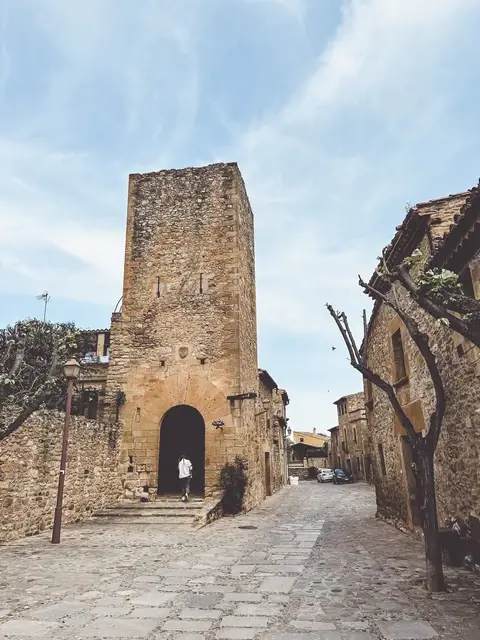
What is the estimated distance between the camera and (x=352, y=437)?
135 feet

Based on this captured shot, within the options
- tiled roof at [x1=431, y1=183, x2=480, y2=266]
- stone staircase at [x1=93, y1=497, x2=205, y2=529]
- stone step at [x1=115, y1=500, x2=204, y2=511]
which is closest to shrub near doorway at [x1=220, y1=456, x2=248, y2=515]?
stone staircase at [x1=93, y1=497, x2=205, y2=529]

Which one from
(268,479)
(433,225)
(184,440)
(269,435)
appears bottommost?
(268,479)

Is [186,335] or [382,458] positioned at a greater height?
[186,335]

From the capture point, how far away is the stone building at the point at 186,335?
1370cm

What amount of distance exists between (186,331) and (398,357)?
6.65 metres

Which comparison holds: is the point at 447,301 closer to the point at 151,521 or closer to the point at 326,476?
the point at 151,521

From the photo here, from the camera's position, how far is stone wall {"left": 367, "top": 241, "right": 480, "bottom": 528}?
251 inches

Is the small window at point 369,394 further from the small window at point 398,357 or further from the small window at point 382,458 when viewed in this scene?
the small window at point 398,357

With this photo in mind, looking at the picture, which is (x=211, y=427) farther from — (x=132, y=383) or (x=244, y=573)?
(x=244, y=573)

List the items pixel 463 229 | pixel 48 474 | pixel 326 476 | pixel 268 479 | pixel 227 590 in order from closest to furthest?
pixel 227 590 < pixel 463 229 < pixel 48 474 < pixel 268 479 < pixel 326 476

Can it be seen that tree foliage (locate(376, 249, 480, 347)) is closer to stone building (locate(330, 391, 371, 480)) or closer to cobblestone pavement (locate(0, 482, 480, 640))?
cobblestone pavement (locate(0, 482, 480, 640))

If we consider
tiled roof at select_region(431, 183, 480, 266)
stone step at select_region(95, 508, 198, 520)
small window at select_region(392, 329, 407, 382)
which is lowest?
stone step at select_region(95, 508, 198, 520)

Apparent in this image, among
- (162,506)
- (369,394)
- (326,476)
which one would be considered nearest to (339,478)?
(326,476)

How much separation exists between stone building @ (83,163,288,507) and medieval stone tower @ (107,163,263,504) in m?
0.03
